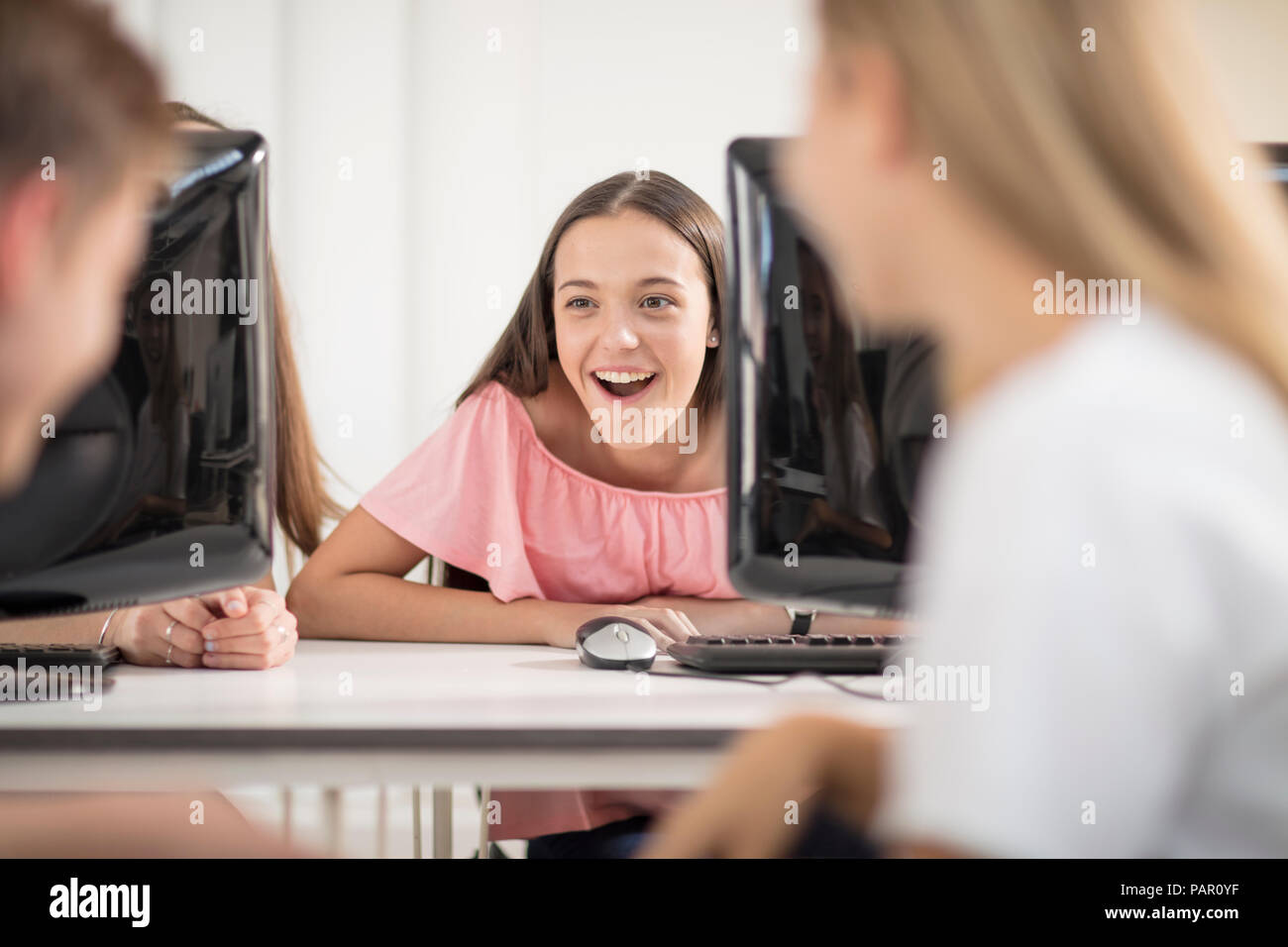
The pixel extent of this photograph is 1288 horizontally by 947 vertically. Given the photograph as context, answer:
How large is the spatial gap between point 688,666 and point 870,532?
0.70ft

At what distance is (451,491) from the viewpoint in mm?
1527

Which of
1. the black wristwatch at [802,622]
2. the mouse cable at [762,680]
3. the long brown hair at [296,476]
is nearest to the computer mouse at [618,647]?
the mouse cable at [762,680]

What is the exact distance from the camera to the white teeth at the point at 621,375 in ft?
5.27

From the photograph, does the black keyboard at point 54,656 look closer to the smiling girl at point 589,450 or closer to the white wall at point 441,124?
the smiling girl at point 589,450

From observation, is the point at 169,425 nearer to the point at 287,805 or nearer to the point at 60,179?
the point at 60,179

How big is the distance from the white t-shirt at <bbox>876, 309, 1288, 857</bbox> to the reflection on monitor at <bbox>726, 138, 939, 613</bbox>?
0.45 meters

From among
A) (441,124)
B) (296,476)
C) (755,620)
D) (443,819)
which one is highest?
(441,124)

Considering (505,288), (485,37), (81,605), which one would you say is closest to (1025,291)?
(81,605)

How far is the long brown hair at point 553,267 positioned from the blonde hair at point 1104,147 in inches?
40.0

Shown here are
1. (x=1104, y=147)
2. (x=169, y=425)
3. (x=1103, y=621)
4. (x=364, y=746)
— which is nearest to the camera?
(x=1103, y=621)

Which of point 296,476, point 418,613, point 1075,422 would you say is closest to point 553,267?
point 296,476

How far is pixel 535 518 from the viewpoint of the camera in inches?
62.8

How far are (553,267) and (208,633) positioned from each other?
0.83 m

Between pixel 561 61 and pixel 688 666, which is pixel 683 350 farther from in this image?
pixel 688 666
